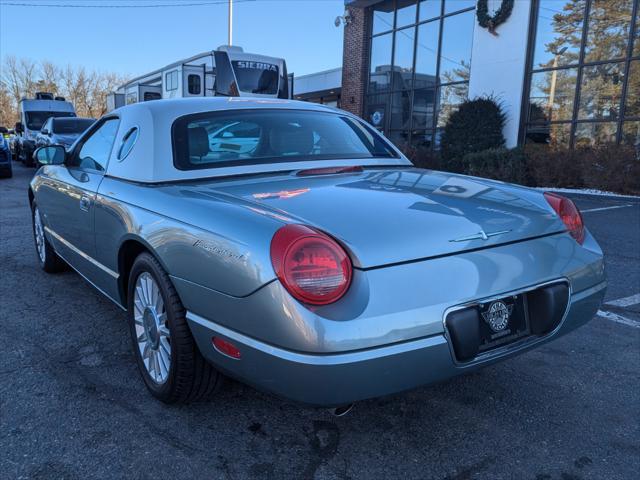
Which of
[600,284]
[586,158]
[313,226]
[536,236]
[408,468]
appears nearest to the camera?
[313,226]

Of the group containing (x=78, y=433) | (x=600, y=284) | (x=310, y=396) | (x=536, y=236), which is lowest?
(x=78, y=433)

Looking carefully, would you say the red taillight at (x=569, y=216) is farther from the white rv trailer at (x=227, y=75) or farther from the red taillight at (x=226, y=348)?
the white rv trailer at (x=227, y=75)

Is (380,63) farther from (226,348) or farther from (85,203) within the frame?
(226,348)

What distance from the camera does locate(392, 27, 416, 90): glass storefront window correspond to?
1797 cm

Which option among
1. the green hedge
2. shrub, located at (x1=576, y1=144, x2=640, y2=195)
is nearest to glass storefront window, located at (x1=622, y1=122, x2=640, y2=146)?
the green hedge

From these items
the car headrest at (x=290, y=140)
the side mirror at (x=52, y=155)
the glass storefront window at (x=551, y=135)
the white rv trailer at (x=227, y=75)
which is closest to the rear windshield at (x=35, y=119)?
the white rv trailer at (x=227, y=75)

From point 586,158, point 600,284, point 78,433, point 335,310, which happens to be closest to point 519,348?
point 600,284

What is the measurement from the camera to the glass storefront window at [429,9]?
55.0 ft

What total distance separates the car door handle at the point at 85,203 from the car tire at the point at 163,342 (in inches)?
32.4

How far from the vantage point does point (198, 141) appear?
294 centimetres

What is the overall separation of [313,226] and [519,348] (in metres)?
1.04

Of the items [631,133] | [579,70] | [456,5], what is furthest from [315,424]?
[456,5]

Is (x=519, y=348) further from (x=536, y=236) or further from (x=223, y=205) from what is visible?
(x=223, y=205)

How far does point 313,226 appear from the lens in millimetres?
1954
